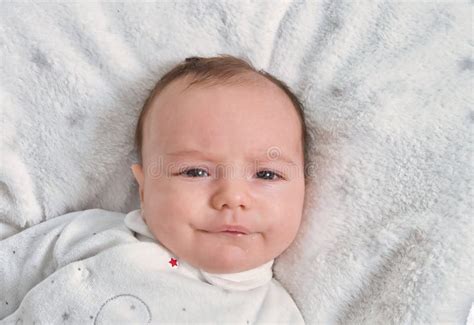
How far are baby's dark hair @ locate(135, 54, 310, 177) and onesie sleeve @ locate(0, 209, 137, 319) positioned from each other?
0.19 meters

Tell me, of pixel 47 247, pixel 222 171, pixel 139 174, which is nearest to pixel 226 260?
pixel 222 171

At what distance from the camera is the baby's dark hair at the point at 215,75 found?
1148mm

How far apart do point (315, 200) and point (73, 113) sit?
1.82ft

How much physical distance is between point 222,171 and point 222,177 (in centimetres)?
1

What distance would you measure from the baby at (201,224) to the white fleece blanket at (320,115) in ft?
0.28

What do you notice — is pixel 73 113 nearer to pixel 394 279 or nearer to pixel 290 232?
pixel 290 232

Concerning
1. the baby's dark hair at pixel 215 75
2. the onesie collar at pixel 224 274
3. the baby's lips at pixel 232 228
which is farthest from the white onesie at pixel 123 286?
the baby's dark hair at pixel 215 75

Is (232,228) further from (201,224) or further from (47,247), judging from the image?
(47,247)

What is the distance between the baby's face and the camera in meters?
1.06

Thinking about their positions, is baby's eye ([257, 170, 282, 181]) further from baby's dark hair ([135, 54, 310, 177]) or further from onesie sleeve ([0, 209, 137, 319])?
onesie sleeve ([0, 209, 137, 319])

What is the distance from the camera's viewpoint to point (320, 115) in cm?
122

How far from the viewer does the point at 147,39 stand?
4.27 ft

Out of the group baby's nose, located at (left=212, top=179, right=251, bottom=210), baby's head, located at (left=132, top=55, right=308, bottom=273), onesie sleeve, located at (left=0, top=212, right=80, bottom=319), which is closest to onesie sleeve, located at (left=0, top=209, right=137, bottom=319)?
onesie sleeve, located at (left=0, top=212, right=80, bottom=319)

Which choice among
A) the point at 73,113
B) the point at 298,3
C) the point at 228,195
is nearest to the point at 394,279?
the point at 228,195
